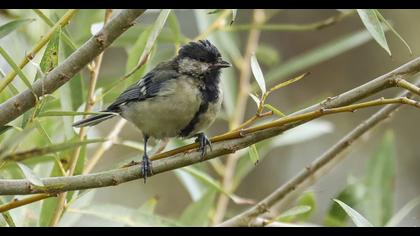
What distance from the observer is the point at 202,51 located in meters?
3.43

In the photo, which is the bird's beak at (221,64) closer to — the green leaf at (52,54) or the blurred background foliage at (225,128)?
the blurred background foliage at (225,128)

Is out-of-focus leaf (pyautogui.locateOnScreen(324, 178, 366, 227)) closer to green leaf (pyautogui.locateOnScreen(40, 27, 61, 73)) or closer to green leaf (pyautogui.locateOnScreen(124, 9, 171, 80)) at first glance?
green leaf (pyautogui.locateOnScreen(124, 9, 171, 80))

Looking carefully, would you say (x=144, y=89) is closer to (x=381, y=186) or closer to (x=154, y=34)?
(x=381, y=186)

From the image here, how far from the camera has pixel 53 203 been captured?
2428 mm

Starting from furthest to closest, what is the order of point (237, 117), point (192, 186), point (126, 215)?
point (237, 117)
point (192, 186)
point (126, 215)

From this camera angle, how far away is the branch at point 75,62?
5.84 ft

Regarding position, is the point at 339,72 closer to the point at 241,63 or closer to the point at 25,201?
the point at 241,63

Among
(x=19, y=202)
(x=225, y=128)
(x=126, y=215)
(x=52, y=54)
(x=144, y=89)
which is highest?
(x=225, y=128)

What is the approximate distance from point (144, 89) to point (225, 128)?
3.07m

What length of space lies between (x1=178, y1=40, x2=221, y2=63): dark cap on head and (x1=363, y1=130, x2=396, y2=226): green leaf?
35.2 inches

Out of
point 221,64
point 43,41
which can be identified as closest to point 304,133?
point 221,64

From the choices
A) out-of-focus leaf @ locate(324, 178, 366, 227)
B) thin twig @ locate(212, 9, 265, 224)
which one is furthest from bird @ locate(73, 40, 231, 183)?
out-of-focus leaf @ locate(324, 178, 366, 227)

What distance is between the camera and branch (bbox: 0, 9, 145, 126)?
1.78 meters
